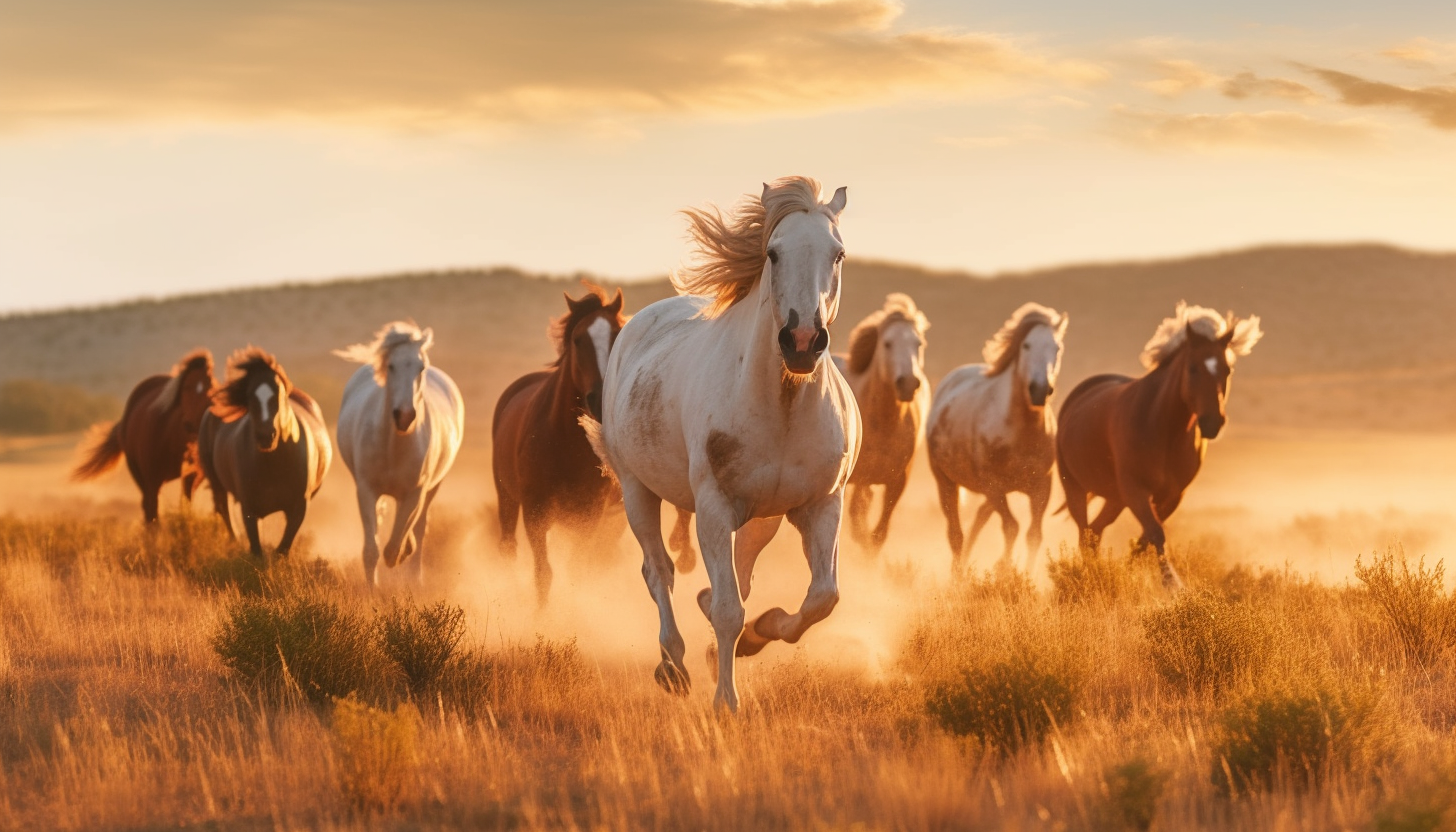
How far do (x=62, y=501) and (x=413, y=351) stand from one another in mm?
21565

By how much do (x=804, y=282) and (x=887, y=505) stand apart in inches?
279

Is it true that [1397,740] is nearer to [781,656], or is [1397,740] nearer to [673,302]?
[781,656]

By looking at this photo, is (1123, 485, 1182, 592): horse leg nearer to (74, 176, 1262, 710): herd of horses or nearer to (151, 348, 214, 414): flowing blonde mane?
(74, 176, 1262, 710): herd of horses

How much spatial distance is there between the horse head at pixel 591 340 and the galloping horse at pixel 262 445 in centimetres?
309

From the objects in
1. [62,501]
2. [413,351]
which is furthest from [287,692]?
[62,501]

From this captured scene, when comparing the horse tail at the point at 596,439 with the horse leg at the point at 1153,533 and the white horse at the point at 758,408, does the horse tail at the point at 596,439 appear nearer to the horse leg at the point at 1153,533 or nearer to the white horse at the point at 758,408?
the white horse at the point at 758,408

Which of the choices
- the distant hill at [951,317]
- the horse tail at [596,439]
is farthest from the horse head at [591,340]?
the distant hill at [951,317]

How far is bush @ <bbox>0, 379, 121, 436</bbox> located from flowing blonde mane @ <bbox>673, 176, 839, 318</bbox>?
155ft

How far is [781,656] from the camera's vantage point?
328 inches

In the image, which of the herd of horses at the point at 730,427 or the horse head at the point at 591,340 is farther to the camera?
the horse head at the point at 591,340

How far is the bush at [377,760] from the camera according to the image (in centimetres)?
518

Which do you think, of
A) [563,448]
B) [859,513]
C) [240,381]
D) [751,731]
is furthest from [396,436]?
[751,731]

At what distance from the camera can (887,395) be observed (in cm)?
1243

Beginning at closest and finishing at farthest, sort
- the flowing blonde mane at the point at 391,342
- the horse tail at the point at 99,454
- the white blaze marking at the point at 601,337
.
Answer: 1. the white blaze marking at the point at 601,337
2. the flowing blonde mane at the point at 391,342
3. the horse tail at the point at 99,454
